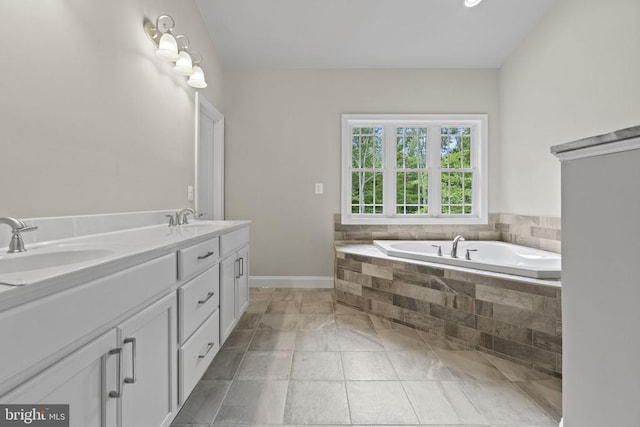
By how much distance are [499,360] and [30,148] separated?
2.64 metres

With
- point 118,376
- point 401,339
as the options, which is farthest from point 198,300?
point 401,339

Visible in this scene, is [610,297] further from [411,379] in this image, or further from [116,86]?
[116,86]

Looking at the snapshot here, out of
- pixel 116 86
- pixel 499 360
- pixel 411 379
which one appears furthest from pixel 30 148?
pixel 499 360

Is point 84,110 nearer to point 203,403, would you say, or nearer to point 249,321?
point 203,403

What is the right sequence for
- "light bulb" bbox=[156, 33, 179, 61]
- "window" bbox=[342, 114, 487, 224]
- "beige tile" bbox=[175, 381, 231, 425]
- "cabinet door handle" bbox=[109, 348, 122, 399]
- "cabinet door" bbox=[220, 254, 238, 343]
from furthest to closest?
"window" bbox=[342, 114, 487, 224], "light bulb" bbox=[156, 33, 179, 61], "cabinet door" bbox=[220, 254, 238, 343], "beige tile" bbox=[175, 381, 231, 425], "cabinet door handle" bbox=[109, 348, 122, 399]

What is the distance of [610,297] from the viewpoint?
78cm

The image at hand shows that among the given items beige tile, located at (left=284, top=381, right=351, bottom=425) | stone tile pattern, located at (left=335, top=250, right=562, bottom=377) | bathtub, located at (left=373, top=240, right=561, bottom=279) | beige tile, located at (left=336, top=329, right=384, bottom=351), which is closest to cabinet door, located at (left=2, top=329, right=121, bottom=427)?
beige tile, located at (left=284, top=381, right=351, bottom=425)

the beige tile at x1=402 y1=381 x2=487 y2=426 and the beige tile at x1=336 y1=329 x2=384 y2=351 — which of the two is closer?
the beige tile at x1=402 y1=381 x2=487 y2=426

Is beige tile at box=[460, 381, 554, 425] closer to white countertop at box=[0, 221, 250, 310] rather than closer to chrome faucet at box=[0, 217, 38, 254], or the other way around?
white countertop at box=[0, 221, 250, 310]

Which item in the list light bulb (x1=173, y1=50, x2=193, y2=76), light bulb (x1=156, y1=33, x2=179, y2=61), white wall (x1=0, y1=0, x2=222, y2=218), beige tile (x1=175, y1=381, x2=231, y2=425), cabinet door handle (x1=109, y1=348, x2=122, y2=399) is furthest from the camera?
light bulb (x1=173, y1=50, x2=193, y2=76)

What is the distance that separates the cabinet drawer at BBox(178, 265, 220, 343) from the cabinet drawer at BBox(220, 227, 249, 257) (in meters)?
0.14

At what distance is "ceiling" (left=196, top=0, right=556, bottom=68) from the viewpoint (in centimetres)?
278

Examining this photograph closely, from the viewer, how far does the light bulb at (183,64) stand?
2.14m

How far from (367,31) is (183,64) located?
184cm
